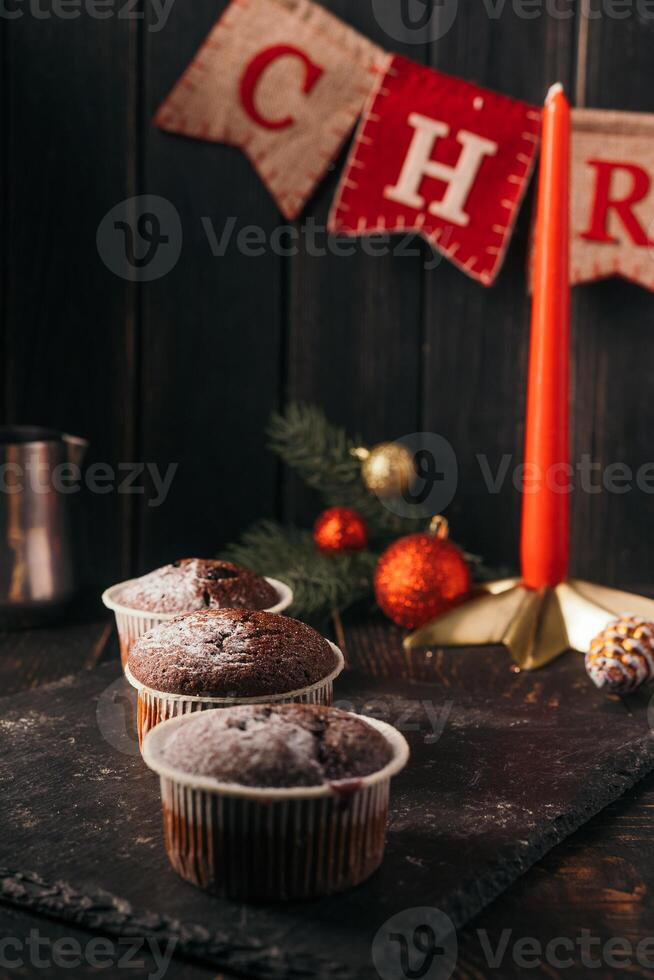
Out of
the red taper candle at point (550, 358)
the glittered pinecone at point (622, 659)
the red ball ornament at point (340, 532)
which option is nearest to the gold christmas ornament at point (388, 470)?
the red ball ornament at point (340, 532)

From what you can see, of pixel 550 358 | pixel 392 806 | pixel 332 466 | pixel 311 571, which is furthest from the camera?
pixel 332 466

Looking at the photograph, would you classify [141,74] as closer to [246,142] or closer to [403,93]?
[246,142]

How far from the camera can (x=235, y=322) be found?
177cm

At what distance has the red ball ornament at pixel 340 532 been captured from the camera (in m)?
1.60

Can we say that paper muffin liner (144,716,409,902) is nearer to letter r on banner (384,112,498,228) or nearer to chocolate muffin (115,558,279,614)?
chocolate muffin (115,558,279,614)

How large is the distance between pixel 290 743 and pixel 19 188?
1.22 metres

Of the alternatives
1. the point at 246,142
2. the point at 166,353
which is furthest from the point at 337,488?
the point at 246,142

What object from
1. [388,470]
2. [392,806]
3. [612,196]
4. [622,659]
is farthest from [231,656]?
[612,196]

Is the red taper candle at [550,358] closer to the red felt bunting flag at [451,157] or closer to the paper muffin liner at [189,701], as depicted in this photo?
the red felt bunting flag at [451,157]

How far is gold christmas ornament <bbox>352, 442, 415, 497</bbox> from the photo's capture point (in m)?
1.63

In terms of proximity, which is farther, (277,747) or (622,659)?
(622,659)

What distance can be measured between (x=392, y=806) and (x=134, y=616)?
40 cm

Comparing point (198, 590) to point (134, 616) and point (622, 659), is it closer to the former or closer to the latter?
point (134, 616)

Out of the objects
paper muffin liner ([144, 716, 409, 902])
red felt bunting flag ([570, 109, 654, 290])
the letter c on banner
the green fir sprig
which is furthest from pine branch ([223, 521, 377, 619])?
paper muffin liner ([144, 716, 409, 902])
